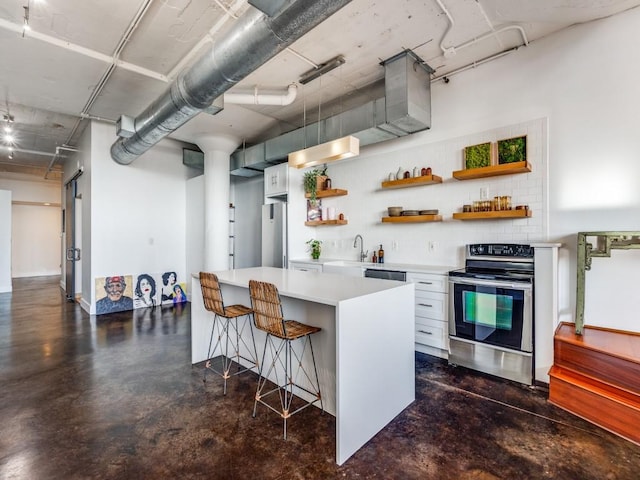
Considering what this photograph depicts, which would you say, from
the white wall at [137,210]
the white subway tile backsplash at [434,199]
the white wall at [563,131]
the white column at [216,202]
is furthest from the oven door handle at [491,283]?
the white wall at [137,210]

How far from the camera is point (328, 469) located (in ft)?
6.19

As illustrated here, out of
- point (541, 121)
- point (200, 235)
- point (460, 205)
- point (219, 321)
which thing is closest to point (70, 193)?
point (200, 235)

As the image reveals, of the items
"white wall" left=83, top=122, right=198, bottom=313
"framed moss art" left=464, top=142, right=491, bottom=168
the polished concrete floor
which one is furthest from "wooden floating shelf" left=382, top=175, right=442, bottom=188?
"white wall" left=83, top=122, right=198, bottom=313

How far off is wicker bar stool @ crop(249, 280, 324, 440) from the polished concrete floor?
133mm

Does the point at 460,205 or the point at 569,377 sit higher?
the point at 460,205

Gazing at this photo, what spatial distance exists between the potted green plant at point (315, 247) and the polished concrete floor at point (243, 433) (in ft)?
7.86

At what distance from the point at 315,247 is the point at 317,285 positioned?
2782 millimetres

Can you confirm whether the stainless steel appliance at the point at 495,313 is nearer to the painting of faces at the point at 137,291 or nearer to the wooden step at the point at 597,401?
the wooden step at the point at 597,401

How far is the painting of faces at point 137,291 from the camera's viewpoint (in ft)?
18.8

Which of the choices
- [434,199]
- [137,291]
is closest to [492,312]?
[434,199]

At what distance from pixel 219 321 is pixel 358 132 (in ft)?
9.16

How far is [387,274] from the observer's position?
3.86m

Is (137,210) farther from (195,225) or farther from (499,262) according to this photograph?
(499,262)

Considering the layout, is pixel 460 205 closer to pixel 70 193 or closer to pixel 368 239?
pixel 368 239
